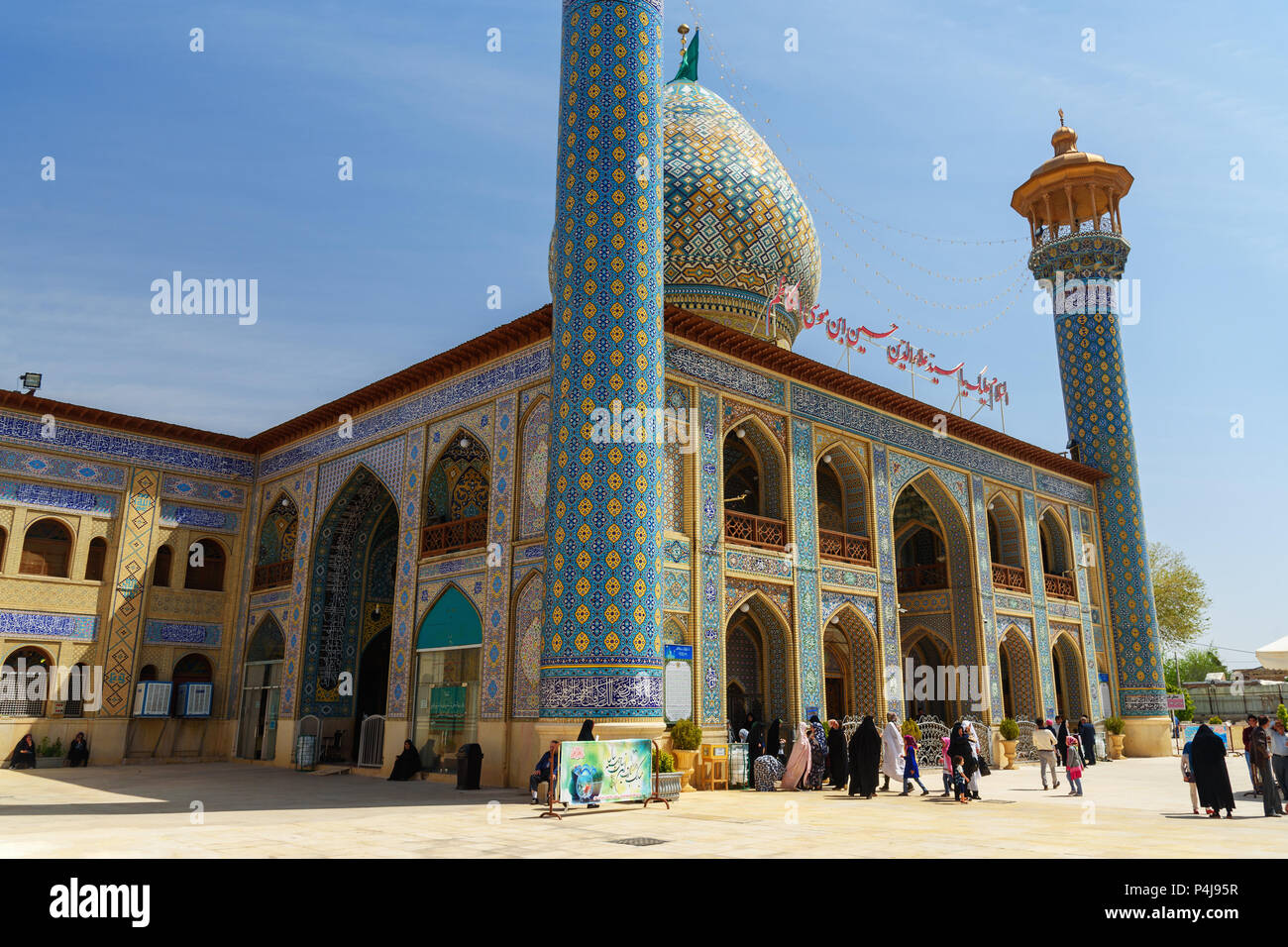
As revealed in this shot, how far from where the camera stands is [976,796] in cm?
1233

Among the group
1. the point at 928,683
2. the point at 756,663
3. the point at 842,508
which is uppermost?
the point at 842,508

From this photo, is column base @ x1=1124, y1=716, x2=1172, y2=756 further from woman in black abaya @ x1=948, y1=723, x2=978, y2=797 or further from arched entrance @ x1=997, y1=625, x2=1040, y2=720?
woman in black abaya @ x1=948, y1=723, x2=978, y2=797

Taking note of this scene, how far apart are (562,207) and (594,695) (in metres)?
6.92

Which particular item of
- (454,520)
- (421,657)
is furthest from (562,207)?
(421,657)

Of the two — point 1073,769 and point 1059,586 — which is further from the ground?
point 1059,586

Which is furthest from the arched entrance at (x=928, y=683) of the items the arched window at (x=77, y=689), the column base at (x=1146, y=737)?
the arched window at (x=77, y=689)

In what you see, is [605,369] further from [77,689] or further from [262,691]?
[77,689]

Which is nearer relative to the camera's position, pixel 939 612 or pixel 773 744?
pixel 773 744

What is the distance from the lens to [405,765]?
15.1 m

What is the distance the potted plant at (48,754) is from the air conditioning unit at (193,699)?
88.4 inches

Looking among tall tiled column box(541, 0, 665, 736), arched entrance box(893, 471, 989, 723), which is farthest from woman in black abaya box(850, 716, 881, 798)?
arched entrance box(893, 471, 989, 723)

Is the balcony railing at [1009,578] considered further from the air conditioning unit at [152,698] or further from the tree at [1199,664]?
the tree at [1199,664]

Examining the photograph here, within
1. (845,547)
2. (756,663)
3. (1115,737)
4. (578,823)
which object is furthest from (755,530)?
(1115,737)

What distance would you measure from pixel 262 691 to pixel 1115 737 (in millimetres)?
20079
